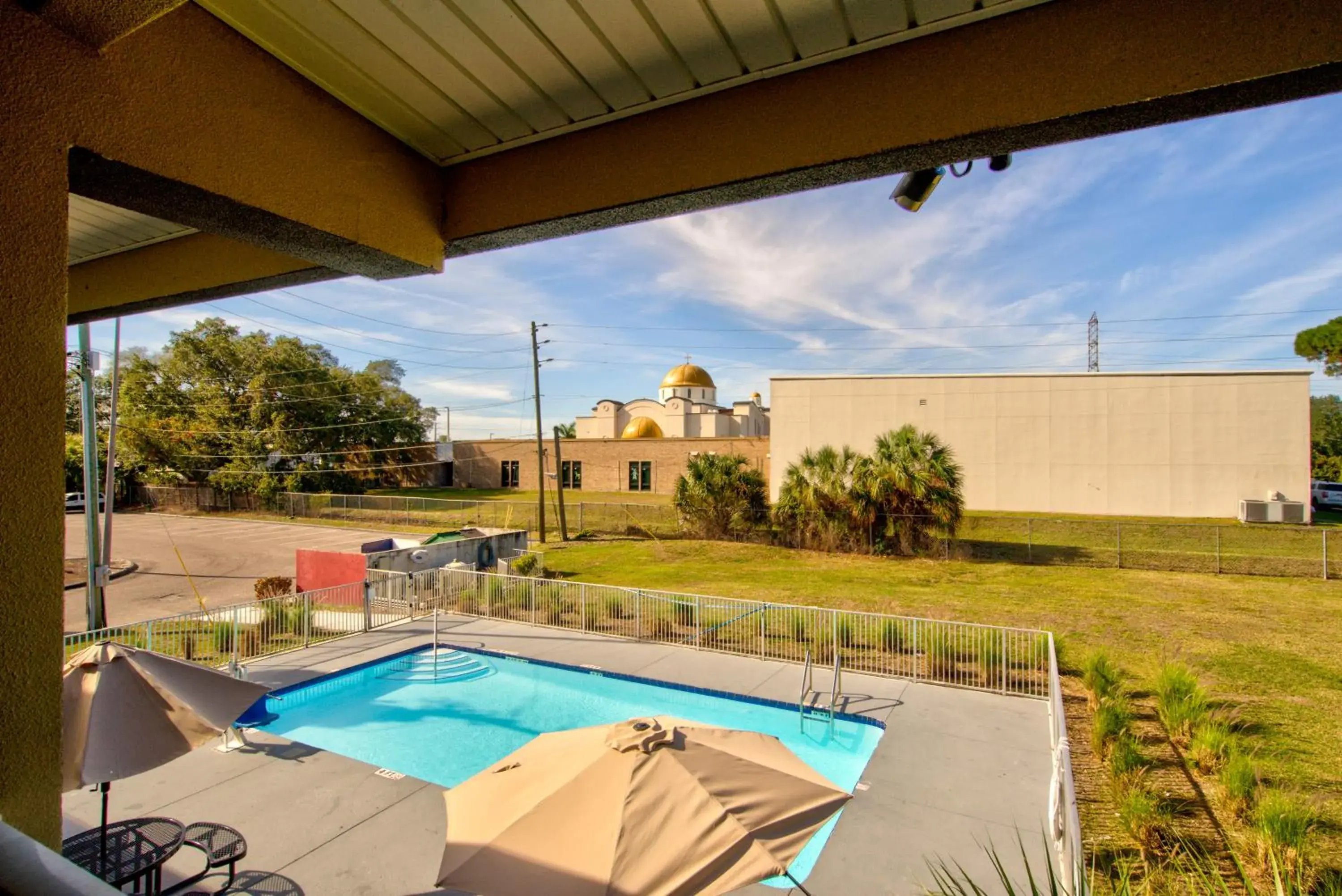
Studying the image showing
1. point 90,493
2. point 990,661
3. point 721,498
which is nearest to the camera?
point 990,661

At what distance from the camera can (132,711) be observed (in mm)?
5043

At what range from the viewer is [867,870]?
5.72m

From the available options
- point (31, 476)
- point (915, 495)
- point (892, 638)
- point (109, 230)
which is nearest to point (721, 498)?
point (915, 495)

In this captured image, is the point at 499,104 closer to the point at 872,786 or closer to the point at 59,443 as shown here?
the point at 59,443

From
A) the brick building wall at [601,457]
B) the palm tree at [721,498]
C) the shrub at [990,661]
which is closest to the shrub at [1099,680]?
the shrub at [990,661]

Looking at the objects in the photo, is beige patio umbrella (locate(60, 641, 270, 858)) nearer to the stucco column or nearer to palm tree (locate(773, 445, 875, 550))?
the stucco column

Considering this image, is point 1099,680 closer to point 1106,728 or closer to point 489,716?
point 1106,728

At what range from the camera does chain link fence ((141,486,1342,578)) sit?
19.8 meters

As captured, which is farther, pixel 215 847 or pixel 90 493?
pixel 90 493

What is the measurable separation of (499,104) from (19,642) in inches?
87.5

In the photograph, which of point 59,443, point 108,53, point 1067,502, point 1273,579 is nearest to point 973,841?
point 59,443

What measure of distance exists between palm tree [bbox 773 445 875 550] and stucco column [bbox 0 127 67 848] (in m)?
22.2

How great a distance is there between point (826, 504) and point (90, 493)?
19.8 meters

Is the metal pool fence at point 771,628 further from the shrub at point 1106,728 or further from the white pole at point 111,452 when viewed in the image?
the white pole at point 111,452
